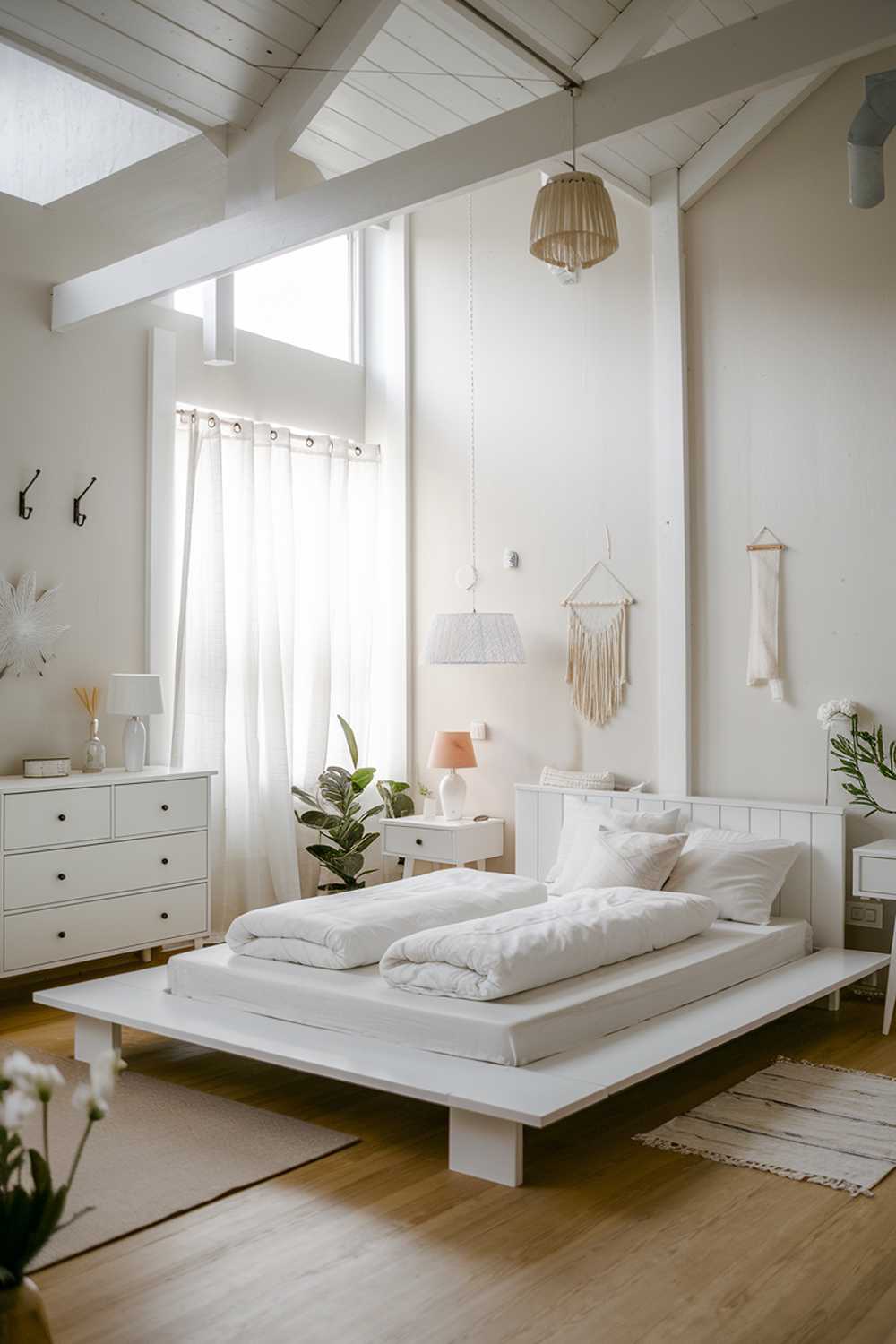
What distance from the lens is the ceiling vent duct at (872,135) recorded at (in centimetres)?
317

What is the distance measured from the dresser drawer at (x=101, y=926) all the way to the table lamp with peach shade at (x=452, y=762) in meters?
1.30

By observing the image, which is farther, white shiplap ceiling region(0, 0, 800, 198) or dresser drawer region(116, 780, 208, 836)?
→ dresser drawer region(116, 780, 208, 836)

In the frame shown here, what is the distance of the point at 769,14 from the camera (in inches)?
126

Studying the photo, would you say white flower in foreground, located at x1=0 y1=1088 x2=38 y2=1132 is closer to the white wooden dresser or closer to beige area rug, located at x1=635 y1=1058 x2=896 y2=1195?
beige area rug, located at x1=635 y1=1058 x2=896 y2=1195

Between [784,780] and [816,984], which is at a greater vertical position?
[784,780]

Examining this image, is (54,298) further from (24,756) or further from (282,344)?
(24,756)

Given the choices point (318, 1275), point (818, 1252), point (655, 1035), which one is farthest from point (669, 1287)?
point (655, 1035)

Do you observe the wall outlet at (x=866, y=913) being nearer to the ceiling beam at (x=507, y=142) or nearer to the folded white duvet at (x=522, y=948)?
the folded white duvet at (x=522, y=948)

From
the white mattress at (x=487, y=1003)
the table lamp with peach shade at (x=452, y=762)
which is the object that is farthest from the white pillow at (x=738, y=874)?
the table lamp with peach shade at (x=452, y=762)

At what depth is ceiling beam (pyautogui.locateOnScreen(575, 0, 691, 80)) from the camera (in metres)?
4.59

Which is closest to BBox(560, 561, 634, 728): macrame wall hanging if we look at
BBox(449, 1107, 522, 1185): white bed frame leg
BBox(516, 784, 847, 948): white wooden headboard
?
BBox(516, 784, 847, 948): white wooden headboard

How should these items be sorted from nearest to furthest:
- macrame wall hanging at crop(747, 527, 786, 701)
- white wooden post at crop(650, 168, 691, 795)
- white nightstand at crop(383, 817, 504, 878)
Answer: macrame wall hanging at crop(747, 527, 786, 701)
white wooden post at crop(650, 168, 691, 795)
white nightstand at crop(383, 817, 504, 878)

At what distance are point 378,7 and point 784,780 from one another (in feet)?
11.1

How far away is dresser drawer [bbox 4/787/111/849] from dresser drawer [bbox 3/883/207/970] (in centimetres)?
27
